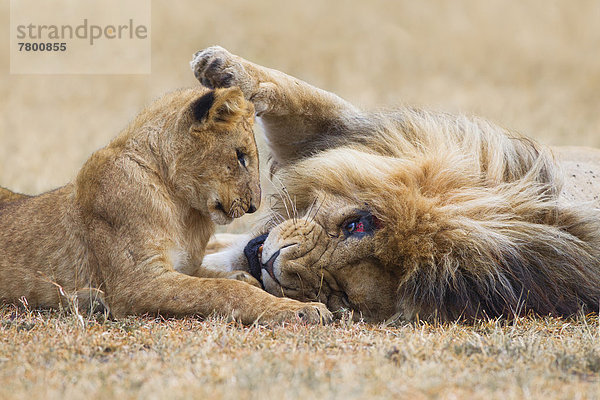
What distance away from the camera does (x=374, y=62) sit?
12461mm

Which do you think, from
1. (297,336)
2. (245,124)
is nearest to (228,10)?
(245,124)

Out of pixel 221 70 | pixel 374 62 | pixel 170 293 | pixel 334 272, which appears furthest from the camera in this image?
pixel 374 62

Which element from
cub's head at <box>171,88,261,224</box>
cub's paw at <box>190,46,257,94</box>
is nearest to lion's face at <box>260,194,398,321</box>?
cub's head at <box>171,88,261,224</box>

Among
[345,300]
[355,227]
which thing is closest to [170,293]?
[345,300]

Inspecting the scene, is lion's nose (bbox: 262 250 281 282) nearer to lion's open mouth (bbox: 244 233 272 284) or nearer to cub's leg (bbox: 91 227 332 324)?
cub's leg (bbox: 91 227 332 324)

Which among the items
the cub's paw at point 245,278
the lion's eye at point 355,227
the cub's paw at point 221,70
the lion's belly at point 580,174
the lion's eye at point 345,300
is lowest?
the lion's eye at point 345,300

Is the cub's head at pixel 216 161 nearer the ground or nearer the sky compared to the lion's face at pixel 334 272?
nearer the sky

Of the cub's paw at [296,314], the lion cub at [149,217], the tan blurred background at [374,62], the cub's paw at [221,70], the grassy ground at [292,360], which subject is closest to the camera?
the grassy ground at [292,360]

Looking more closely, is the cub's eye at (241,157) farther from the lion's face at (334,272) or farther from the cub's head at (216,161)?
the lion's face at (334,272)

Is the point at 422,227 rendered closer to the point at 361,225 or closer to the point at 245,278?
the point at 361,225

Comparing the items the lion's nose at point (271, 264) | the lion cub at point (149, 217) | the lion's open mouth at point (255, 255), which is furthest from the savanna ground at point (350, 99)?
the lion's open mouth at point (255, 255)

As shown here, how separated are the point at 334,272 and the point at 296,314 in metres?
0.35

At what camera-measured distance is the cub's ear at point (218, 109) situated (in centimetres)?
341

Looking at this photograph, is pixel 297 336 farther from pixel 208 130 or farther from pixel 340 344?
pixel 208 130
